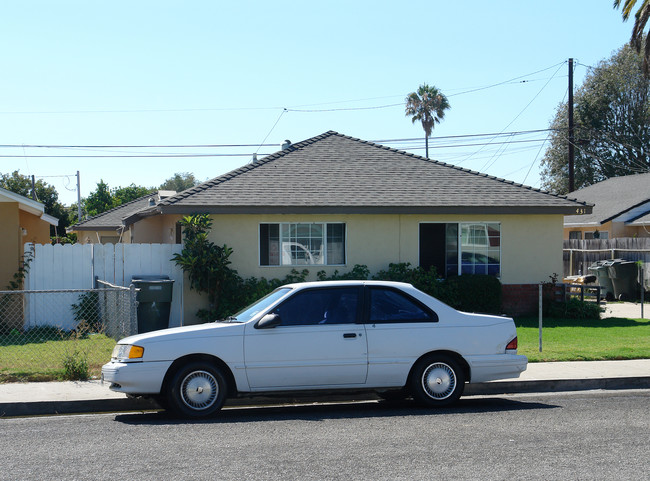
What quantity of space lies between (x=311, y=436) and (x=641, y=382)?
18.9 feet

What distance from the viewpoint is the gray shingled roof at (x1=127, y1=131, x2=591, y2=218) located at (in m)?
16.9

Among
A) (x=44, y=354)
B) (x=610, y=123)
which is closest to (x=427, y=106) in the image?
(x=610, y=123)

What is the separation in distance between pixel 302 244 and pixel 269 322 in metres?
9.04

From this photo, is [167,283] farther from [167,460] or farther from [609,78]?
[609,78]

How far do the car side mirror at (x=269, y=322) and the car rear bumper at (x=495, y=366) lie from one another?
2410 millimetres

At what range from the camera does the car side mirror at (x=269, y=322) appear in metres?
8.45

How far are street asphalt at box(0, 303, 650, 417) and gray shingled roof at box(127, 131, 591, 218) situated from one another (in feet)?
21.5

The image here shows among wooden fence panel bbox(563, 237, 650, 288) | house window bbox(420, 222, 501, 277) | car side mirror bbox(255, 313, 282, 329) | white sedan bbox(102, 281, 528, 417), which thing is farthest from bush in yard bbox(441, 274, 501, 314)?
wooden fence panel bbox(563, 237, 650, 288)

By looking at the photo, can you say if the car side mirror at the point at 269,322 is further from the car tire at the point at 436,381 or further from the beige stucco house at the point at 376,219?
the beige stucco house at the point at 376,219

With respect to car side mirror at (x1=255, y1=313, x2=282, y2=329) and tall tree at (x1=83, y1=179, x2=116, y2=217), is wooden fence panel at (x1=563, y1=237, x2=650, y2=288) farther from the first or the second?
tall tree at (x1=83, y1=179, x2=116, y2=217)

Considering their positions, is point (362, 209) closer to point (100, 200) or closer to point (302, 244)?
point (302, 244)

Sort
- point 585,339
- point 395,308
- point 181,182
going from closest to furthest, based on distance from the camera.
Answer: point 395,308
point 585,339
point 181,182

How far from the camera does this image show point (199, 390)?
836 centimetres

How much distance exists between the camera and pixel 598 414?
8.51 m
